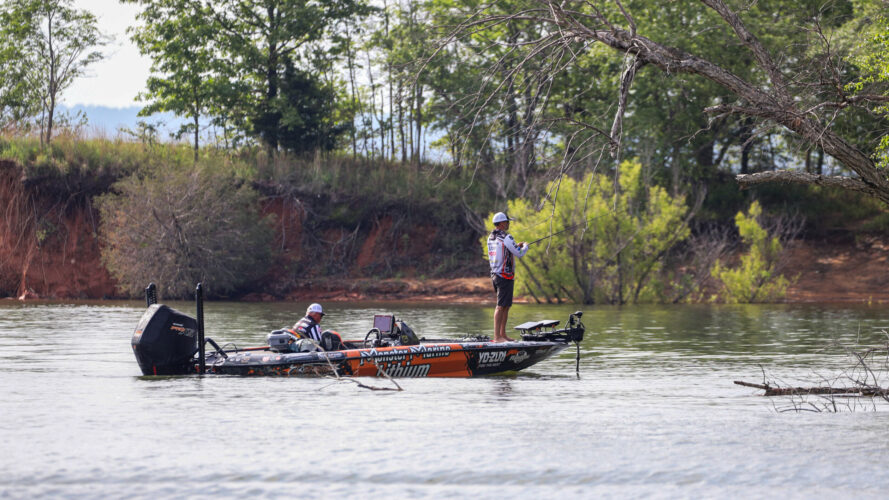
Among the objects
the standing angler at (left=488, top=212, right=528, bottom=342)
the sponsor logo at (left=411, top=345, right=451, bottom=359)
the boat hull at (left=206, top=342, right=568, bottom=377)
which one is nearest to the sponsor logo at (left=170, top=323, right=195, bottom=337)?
the boat hull at (left=206, top=342, right=568, bottom=377)

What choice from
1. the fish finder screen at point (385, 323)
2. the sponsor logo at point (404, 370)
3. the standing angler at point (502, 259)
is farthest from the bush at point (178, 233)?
the standing angler at point (502, 259)

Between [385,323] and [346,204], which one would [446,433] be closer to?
[385,323]

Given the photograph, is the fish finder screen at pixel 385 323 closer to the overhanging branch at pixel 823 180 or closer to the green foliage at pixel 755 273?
the overhanging branch at pixel 823 180

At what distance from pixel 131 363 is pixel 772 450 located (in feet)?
37.4

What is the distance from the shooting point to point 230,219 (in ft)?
134

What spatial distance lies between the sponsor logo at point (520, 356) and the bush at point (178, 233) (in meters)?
25.3

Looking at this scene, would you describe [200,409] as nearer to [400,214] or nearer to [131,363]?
[131,363]

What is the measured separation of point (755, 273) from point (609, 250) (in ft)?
18.5

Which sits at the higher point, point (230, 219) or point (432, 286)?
point (230, 219)

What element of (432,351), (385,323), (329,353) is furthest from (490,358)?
(329,353)

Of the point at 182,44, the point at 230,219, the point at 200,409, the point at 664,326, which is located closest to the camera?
the point at 200,409

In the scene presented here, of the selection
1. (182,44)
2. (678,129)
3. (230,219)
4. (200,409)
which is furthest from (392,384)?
(182,44)

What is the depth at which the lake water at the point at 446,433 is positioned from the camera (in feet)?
28.5

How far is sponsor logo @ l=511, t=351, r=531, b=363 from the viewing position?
1619cm
